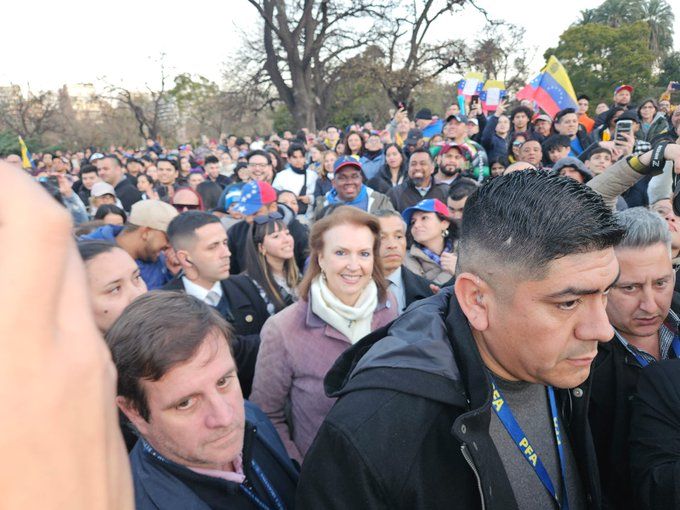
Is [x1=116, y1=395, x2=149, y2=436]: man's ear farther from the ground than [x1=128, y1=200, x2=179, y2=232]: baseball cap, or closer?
closer

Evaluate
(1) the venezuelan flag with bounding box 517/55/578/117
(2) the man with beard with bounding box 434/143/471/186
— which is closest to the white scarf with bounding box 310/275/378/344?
(2) the man with beard with bounding box 434/143/471/186

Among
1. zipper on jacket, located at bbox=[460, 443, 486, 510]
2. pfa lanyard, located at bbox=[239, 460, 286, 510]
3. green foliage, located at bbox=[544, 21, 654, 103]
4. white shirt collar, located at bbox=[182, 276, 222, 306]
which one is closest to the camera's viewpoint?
zipper on jacket, located at bbox=[460, 443, 486, 510]

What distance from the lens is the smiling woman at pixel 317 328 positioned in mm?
2465

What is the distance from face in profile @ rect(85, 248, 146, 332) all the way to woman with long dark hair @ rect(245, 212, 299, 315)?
4.19 ft

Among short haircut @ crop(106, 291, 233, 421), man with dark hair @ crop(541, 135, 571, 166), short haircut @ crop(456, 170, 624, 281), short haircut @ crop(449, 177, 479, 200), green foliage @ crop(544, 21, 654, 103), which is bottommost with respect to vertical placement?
short haircut @ crop(106, 291, 233, 421)

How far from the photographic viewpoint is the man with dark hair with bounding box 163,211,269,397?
129 inches

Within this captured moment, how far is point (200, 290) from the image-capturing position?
3.27 meters

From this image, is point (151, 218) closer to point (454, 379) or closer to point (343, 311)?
point (343, 311)

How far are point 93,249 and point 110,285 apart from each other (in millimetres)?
228

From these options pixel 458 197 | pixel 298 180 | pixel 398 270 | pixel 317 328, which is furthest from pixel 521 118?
pixel 317 328

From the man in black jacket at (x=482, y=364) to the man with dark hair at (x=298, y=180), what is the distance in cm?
618

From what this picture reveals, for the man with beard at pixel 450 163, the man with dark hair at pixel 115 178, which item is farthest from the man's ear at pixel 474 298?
the man with dark hair at pixel 115 178

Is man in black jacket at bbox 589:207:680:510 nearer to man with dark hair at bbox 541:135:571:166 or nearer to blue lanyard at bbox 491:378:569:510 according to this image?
blue lanyard at bbox 491:378:569:510

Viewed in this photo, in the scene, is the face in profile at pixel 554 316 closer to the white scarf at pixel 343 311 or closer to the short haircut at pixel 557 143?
the white scarf at pixel 343 311
